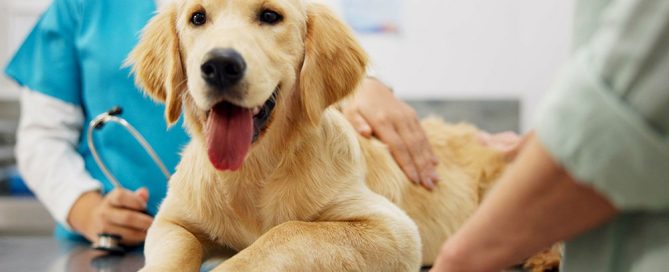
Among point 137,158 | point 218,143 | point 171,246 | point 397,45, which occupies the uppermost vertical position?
point 218,143

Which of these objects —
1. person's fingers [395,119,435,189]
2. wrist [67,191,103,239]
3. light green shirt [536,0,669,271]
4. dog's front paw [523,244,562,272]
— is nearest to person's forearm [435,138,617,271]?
light green shirt [536,0,669,271]

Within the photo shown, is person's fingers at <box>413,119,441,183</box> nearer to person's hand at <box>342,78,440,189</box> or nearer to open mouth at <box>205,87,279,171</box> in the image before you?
person's hand at <box>342,78,440,189</box>

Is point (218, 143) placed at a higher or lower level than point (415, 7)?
higher

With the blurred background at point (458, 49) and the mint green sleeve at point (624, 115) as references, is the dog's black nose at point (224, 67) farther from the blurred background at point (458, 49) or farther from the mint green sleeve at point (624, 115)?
the blurred background at point (458, 49)

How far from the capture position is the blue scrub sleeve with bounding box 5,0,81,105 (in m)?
1.52

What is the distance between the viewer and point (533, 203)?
0.47 m

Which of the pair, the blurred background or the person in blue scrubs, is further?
the blurred background

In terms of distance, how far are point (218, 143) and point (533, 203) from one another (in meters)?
0.45

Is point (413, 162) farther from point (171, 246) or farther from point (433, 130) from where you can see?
point (171, 246)

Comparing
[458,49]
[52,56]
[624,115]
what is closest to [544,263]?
[624,115]

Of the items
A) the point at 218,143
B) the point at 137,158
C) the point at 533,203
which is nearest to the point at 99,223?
the point at 137,158

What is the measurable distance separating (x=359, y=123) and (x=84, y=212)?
636 mm

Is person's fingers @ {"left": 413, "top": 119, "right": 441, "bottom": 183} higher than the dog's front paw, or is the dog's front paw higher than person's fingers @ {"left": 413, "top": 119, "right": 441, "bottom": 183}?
person's fingers @ {"left": 413, "top": 119, "right": 441, "bottom": 183}

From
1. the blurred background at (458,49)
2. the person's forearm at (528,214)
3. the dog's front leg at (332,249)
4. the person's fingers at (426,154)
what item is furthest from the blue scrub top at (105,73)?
the blurred background at (458,49)
